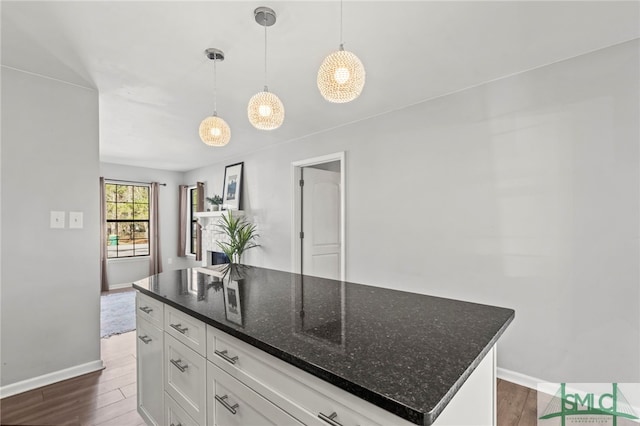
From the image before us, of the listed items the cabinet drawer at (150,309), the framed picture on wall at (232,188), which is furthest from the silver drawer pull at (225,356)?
the framed picture on wall at (232,188)

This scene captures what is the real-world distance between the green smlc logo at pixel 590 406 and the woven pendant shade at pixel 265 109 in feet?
8.35

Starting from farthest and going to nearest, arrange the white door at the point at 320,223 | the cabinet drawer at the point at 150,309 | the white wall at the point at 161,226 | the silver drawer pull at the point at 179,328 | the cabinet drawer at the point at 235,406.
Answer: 1. the white wall at the point at 161,226
2. the white door at the point at 320,223
3. the cabinet drawer at the point at 150,309
4. the silver drawer pull at the point at 179,328
5. the cabinet drawer at the point at 235,406

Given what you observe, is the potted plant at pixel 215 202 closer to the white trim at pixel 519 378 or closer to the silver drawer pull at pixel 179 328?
the silver drawer pull at pixel 179 328

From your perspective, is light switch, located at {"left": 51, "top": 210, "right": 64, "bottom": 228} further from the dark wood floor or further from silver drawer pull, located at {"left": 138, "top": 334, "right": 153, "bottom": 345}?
silver drawer pull, located at {"left": 138, "top": 334, "right": 153, "bottom": 345}

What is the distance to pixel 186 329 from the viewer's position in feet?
4.67

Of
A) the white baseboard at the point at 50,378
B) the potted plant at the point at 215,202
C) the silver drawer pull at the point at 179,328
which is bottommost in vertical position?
the white baseboard at the point at 50,378

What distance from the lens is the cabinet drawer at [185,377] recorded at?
1.33 m

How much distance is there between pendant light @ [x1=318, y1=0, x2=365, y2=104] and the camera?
141cm

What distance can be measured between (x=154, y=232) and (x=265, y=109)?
5.69 metres

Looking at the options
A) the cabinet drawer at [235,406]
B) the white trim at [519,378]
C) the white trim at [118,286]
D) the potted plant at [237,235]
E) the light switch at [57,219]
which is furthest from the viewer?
Answer: the white trim at [118,286]

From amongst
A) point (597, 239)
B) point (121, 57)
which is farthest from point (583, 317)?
point (121, 57)

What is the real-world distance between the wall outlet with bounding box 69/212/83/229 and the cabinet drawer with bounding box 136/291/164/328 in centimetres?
118

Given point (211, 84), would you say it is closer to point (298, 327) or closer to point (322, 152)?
point (322, 152)

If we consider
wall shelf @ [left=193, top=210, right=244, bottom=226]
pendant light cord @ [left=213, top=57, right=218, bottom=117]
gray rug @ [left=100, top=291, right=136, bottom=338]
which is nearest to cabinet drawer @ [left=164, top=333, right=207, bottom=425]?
pendant light cord @ [left=213, top=57, right=218, bottom=117]
